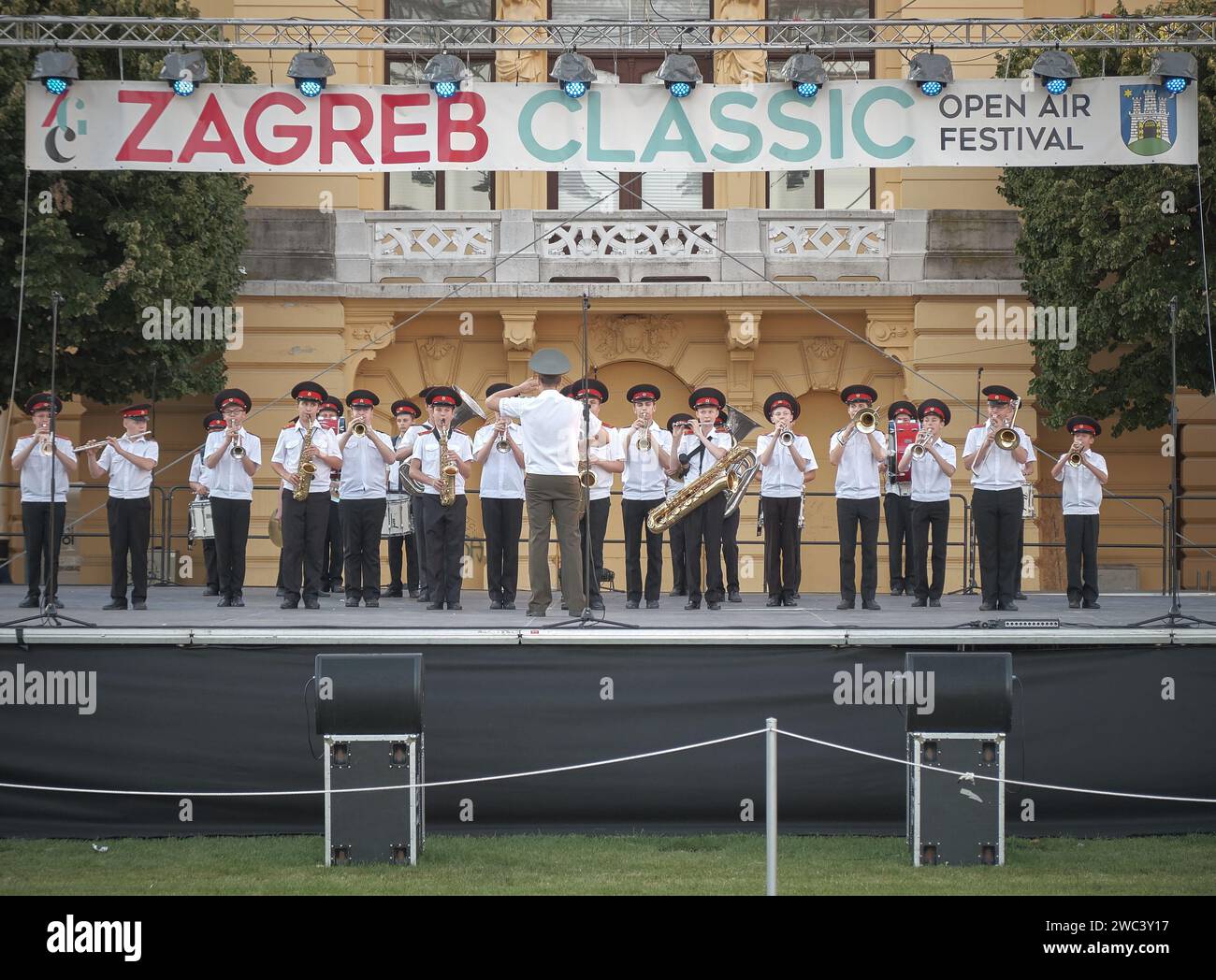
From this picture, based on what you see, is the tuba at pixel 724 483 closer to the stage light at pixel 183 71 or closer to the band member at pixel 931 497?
Answer: the band member at pixel 931 497

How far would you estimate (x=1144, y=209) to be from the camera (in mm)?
17375

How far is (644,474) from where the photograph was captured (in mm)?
15188

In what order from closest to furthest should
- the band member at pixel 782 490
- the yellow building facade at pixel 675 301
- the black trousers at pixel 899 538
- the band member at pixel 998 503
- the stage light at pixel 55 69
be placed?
1. the stage light at pixel 55 69
2. the band member at pixel 998 503
3. the band member at pixel 782 490
4. the black trousers at pixel 899 538
5. the yellow building facade at pixel 675 301

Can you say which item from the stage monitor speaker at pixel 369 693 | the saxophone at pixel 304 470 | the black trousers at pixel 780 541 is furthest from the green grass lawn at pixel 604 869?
the black trousers at pixel 780 541

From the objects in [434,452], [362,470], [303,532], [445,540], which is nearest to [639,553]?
[445,540]

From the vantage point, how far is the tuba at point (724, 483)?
1447cm

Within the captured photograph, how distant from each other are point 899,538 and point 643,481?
3.12 meters

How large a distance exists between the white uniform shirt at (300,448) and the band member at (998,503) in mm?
5828

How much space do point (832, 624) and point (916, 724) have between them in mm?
2057

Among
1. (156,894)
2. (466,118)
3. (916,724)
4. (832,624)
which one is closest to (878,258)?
Answer: (466,118)

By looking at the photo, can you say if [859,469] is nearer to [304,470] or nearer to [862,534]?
[862,534]

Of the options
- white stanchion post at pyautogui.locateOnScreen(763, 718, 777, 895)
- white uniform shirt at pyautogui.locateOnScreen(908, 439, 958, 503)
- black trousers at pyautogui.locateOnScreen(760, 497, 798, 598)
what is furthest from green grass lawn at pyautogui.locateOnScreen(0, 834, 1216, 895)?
white uniform shirt at pyautogui.locateOnScreen(908, 439, 958, 503)

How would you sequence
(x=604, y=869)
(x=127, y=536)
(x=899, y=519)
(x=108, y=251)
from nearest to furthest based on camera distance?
1. (x=604, y=869)
2. (x=127, y=536)
3. (x=899, y=519)
4. (x=108, y=251)
